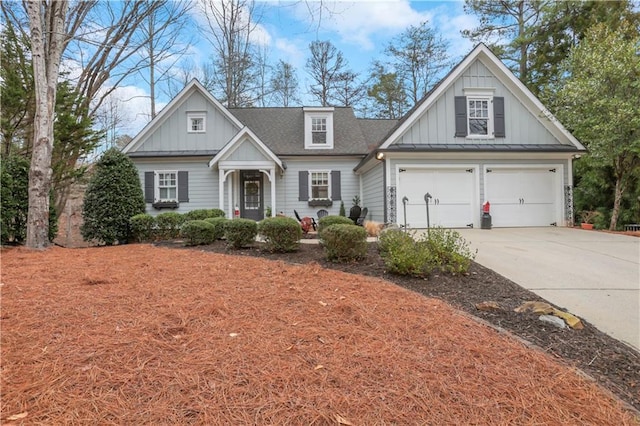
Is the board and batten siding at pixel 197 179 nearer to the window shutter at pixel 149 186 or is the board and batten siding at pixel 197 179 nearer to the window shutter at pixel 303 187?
the window shutter at pixel 149 186

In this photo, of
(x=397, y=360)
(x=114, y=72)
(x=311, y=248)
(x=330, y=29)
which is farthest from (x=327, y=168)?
(x=397, y=360)

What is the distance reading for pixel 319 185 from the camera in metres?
13.0

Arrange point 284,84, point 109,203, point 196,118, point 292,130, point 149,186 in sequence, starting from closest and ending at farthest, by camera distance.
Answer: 1. point 109,203
2. point 149,186
3. point 196,118
4. point 292,130
5. point 284,84

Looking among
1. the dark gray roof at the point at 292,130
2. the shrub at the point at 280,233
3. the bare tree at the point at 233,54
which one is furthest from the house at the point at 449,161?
the bare tree at the point at 233,54

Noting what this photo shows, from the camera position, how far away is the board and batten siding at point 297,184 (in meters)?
12.8

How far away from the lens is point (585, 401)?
190cm

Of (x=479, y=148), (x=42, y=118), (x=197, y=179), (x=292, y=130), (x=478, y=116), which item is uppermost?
(x=292, y=130)

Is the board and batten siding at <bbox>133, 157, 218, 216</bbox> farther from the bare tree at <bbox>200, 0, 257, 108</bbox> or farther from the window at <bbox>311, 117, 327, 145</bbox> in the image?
the bare tree at <bbox>200, 0, 257, 108</bbox>

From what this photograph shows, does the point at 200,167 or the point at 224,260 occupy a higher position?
the point at 200,167

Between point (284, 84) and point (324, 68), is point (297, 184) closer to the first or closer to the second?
point (284, 84)

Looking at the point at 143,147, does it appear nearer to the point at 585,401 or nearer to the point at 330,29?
the point at 330,29

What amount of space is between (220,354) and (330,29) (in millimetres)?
4778

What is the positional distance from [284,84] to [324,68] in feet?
8.83

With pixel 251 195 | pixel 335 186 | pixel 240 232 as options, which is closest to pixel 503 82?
pixel 335 186
